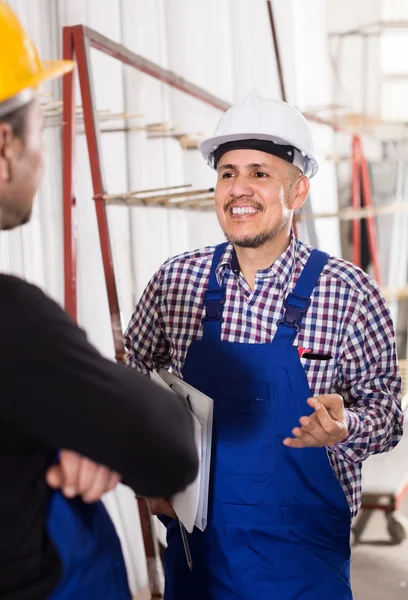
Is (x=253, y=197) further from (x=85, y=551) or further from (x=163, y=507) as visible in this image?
(x=85, y=551)

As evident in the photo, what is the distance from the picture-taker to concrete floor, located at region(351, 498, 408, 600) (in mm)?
3287

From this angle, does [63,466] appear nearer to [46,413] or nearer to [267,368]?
[46,413]

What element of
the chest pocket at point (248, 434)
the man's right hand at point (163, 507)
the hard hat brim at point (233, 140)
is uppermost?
the hard hat brim at point (233, 140)

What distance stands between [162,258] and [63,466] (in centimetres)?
243

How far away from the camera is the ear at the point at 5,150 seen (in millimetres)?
958

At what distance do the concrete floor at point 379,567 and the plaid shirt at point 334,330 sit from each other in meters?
1.68

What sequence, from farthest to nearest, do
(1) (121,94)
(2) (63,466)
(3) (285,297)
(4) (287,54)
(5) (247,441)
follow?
(4) (287,54) → (1) (121,94) → (3) (285,297) → (5) (247,441) → (2) (63,466)

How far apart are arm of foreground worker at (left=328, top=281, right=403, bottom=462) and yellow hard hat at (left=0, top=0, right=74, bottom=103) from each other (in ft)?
3.45

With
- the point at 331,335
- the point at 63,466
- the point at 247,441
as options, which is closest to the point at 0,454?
the point at 63,466

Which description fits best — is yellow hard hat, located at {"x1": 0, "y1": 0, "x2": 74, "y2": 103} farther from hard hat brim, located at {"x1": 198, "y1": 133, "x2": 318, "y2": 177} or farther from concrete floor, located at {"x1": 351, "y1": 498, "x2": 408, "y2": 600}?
concrete floor, located at {"x1": 351, "y1": 498, "x2": 408, "y2": 600}

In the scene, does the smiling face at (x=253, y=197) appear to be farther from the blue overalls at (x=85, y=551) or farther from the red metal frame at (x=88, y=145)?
the blue overalls at (x=85, y=551)

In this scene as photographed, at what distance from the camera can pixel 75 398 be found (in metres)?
0.84

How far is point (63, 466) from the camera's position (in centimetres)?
98

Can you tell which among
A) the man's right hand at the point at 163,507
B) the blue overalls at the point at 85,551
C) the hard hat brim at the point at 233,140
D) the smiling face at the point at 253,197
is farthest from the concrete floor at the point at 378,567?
the blue overalls at the point at 85,551
